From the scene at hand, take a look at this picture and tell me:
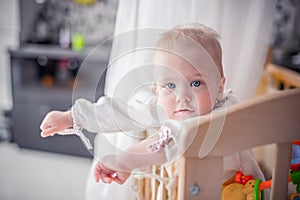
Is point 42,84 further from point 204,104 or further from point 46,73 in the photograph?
point 204,104

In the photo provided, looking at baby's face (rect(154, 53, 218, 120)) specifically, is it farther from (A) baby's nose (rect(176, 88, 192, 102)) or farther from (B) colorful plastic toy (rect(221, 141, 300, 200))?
(B) colorful plastic toy (rect(221, 141, 300, 200))

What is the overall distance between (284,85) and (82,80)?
0.99m

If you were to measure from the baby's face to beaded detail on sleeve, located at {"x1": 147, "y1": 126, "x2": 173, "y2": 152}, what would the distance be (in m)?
0.05

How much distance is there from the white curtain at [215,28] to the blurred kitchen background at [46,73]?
0.77m

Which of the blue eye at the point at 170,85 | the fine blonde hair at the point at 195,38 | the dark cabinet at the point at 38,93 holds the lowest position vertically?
the dark cabinet at the point at 38,93

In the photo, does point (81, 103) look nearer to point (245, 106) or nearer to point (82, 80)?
point (82, 80)

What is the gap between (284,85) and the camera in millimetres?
1515

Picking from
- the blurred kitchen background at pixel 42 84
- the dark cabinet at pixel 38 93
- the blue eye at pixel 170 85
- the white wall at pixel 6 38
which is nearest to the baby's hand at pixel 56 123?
the blue eye at pixel 170 85

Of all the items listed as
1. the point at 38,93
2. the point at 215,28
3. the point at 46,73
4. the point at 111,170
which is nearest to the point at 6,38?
the point at 46,73

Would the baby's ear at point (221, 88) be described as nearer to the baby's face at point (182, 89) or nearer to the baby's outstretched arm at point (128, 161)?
the baby's face at point (182, 89)

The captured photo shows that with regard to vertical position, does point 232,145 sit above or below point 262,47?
below

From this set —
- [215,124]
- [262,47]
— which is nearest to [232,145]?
[215,124]

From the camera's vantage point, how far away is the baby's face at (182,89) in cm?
68

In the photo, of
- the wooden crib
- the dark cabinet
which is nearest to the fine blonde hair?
the wooden crib
